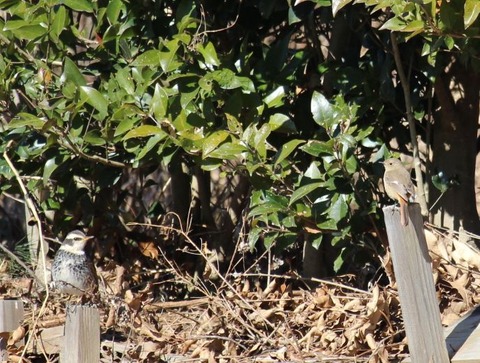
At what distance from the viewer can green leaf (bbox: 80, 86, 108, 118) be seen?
4750 mm

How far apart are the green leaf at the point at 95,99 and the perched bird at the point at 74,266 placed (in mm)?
1096

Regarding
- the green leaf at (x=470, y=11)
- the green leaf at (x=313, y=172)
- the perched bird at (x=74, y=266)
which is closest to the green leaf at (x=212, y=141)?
the green leaf at (x=313, y=172)

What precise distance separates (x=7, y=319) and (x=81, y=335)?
22.2 inches

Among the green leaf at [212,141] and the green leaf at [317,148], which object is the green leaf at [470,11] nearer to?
the green leaf at [317,148]

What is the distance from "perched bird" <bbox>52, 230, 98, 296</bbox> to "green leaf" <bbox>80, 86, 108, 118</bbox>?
110cm

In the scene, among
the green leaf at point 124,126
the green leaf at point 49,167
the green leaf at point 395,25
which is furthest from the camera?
the green leaf at point 49,167

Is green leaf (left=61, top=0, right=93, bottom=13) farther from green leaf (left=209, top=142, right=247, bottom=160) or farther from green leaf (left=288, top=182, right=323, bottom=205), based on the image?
green leaf (left=288, top=182, right=323, bottom=205)

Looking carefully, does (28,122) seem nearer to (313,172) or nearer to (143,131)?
(143,131)

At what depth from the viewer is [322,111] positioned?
4.57 m

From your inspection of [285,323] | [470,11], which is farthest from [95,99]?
[470,11]

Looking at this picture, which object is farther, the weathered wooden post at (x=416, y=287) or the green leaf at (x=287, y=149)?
the green leaf at (x=287, y=149)

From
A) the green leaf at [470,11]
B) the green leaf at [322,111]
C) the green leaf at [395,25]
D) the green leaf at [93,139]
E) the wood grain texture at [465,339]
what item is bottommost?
the wood grain texture at [465,339]

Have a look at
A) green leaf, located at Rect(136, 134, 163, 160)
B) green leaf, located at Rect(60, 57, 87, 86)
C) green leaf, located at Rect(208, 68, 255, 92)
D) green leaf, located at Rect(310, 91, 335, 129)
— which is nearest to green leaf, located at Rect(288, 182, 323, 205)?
green leaf, located at Rect(310, 91, 335, 129)

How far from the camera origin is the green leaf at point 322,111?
457 centimetres
